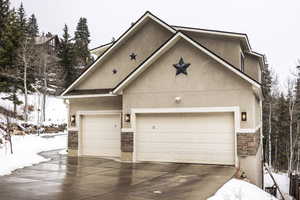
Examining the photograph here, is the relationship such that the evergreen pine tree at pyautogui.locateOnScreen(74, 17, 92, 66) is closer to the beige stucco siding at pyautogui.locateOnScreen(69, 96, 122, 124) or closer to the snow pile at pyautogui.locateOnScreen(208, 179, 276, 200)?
the beige stucco siding at pyautogui.locateOnScreen(69, 96, 122, 124)

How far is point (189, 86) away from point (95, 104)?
487cm

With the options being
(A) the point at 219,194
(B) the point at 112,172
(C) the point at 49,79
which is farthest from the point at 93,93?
(C) the point at 49,79

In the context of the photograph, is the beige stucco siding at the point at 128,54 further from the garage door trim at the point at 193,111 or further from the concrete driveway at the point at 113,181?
the concrete driveway at the point at 113,181

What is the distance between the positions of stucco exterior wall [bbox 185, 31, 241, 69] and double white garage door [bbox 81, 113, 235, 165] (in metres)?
3.35

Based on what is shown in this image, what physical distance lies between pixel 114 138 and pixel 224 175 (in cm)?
602

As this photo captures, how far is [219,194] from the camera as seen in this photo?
Answer: 6789 mm

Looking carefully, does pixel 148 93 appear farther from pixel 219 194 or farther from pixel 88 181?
pixel 219 194

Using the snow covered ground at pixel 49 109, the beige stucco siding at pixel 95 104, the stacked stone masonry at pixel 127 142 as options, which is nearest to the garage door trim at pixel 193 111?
the stacked stone masonry at pixel 127 142

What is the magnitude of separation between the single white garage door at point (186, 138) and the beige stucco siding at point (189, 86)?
0.57 metres

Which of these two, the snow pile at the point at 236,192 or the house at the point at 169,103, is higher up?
the house at the point at 169,103

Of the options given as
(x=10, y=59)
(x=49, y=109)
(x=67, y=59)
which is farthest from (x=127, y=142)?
(x=67, y=59)

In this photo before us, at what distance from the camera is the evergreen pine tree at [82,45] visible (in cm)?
4532

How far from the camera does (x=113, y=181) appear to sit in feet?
27.6

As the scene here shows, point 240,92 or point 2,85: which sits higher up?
point 2,85
